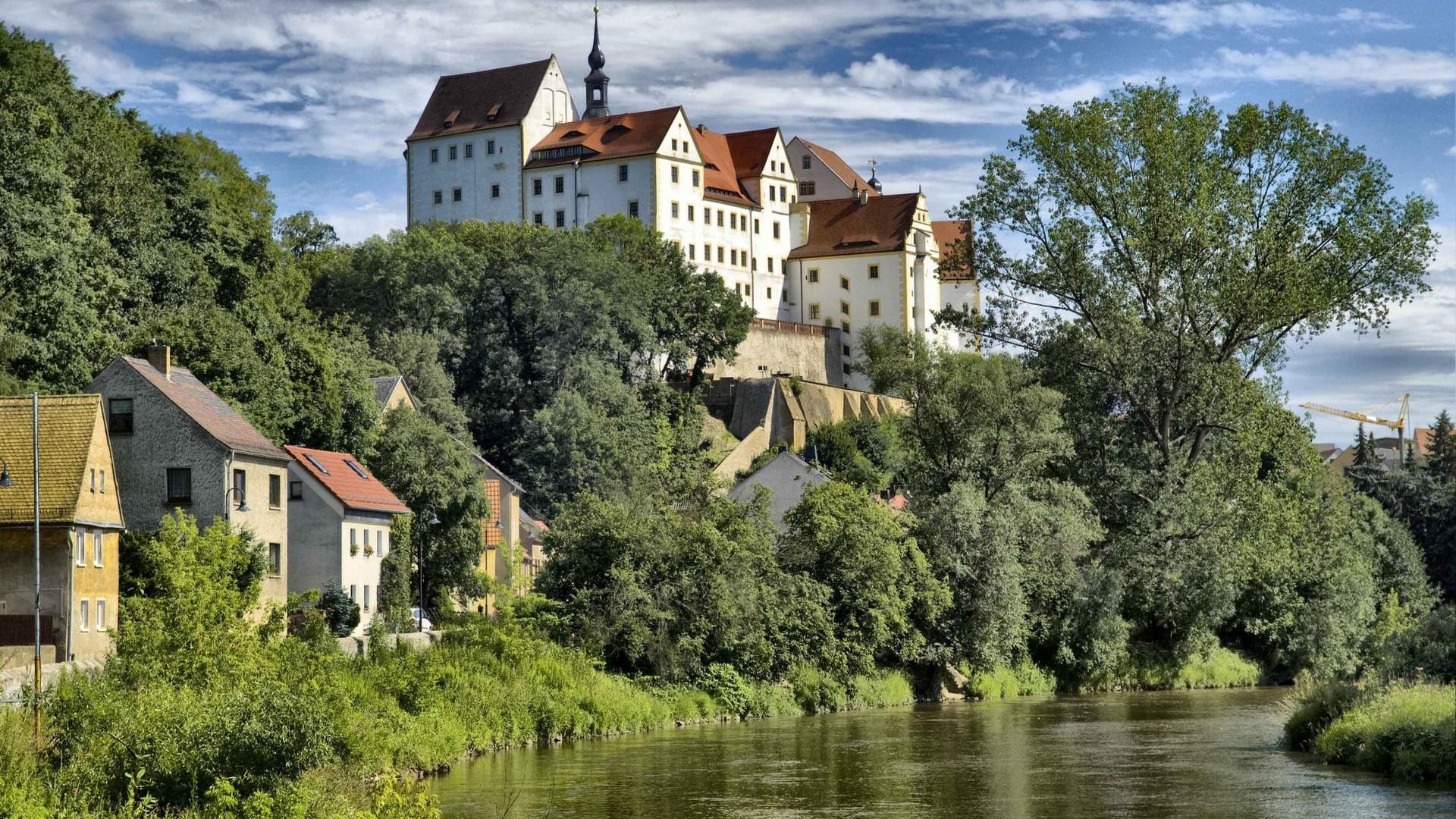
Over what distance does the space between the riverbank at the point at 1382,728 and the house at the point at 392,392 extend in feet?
115

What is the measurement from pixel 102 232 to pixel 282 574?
17991mm

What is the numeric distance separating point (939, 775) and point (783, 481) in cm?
3441

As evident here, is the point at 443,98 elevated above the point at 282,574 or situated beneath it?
elevated above

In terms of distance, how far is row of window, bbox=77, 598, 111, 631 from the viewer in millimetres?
37312

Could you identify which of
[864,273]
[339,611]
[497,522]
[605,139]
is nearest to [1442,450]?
[864,273]

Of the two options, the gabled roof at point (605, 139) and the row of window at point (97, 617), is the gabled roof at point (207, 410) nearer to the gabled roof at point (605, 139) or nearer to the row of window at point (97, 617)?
the row of window at point (97, 617)

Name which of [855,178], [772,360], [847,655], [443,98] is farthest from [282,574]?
[855,178]

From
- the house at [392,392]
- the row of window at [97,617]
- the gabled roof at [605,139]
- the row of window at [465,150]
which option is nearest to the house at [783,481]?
the house at [392,392]

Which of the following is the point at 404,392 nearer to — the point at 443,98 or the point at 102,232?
the point at 102,232

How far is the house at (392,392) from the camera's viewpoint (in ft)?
214

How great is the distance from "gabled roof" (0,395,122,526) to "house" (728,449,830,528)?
3140 centimetres

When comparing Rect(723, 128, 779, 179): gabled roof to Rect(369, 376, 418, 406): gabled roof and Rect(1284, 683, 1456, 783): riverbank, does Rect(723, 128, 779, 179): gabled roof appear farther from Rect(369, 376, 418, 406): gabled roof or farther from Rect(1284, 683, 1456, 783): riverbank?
Rect(1284, 683, 1456, 783): riverbank

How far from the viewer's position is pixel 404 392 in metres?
67.9

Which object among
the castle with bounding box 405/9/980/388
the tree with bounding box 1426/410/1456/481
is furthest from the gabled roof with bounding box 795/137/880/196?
the tree with bounding box 1426/410/1456/481
